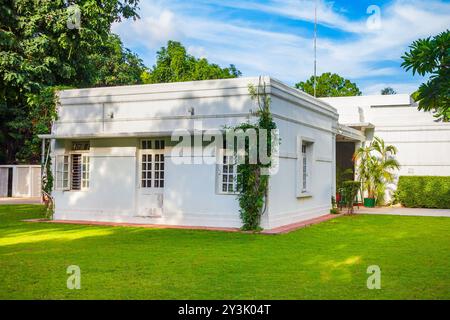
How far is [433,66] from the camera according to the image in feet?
16.7

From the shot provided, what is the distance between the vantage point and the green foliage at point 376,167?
2086 centimetres

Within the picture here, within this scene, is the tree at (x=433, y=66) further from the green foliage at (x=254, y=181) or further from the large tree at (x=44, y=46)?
the large tree at (x=44, y=46)

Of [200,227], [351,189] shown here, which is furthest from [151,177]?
[351,189]

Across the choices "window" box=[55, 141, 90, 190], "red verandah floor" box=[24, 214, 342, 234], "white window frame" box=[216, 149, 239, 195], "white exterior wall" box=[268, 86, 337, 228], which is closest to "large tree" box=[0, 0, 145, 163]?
"window" box=[55, 141, 90, 190]

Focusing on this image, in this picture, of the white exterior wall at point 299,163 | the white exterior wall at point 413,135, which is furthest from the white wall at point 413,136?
the white exterior wall at point 299,163

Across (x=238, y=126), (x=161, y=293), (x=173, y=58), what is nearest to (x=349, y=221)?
(x=238, y=126)

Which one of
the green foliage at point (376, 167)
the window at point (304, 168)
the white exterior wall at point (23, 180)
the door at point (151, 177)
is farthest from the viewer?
the white exterior wall at point (23, 180)

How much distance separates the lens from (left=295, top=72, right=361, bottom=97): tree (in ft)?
159

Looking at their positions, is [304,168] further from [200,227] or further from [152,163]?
[152,163]

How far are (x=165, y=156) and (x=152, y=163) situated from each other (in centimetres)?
61

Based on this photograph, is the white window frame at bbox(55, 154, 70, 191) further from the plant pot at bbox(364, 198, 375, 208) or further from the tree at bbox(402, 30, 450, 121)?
the plant pot at bbox(364, 198, 375, 208)

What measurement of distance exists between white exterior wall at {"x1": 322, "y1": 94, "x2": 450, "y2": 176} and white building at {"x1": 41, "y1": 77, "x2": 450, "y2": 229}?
6795mm

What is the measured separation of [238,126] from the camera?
12414mm

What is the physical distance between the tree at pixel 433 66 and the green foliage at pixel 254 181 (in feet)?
23.0
